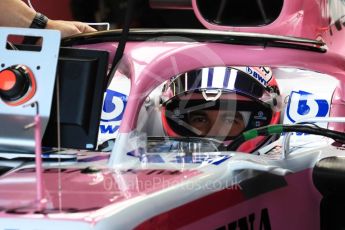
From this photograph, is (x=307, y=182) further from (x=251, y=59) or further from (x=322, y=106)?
(x=322, y=106)

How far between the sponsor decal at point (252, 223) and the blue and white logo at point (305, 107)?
660 mm

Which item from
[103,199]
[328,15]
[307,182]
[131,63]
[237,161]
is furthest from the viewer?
[328,15]

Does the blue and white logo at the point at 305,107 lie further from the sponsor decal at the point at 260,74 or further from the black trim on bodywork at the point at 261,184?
the black trim on bodywork at the point at 261,184

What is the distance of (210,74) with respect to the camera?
1769mm

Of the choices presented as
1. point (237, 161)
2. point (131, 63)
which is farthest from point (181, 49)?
point (237, 161)

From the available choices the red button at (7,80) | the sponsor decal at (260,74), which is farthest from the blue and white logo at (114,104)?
the red button at (7,80)

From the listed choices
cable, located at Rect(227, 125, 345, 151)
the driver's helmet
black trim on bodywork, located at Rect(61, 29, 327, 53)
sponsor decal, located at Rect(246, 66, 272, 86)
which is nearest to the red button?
black trim on bodywork, located at Rect(61, 29, 327, 53)

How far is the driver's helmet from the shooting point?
5.68 feet

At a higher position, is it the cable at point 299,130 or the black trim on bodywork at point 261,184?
the cable at point 299,130

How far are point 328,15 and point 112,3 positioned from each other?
1.46 meters

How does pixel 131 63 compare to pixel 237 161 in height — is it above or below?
above

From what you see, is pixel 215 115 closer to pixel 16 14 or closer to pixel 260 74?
pixel 260 74

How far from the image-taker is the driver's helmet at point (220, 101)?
1.73m

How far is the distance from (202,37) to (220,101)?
2.21 feet
